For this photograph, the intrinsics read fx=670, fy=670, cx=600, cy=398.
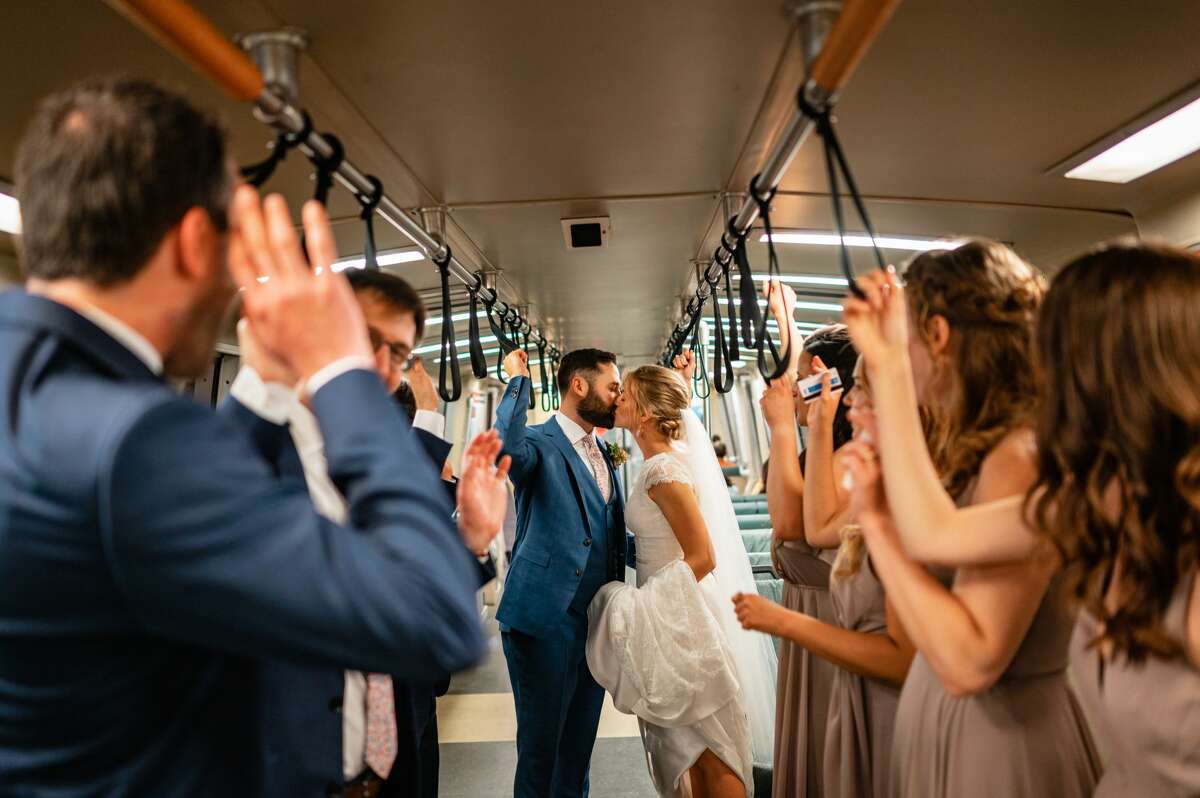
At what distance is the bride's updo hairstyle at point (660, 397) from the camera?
2867mm

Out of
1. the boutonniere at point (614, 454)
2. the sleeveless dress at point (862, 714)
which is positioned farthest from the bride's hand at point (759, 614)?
the boutonniere at point (614, 454)

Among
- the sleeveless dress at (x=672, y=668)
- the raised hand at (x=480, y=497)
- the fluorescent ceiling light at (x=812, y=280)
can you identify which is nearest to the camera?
the raised hand at (x=480, y=497)

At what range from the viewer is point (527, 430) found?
2.87m

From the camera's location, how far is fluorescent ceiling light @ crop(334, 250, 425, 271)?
3.01 meters

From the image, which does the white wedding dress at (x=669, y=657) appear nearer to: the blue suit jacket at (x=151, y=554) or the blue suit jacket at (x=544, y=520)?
the blue suit jacket at (x=544, y=520)

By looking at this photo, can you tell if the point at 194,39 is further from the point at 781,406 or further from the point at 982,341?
the point at 781,406

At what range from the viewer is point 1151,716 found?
0.93 meters

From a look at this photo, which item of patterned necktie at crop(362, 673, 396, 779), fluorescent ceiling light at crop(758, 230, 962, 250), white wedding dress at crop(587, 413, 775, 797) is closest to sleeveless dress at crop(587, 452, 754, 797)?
white wedding dress at crop(587, 413, 775, 797)

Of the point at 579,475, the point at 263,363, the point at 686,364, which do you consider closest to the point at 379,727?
the point at 263,363

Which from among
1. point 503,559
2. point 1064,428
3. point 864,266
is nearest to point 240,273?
point 1064,428

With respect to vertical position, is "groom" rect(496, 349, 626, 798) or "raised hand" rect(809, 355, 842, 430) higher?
"raised hand" rect(809, 355, 842, 430)

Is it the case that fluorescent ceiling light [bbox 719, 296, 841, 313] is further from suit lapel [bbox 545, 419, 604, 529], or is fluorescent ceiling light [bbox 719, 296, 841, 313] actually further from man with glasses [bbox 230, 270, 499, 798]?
man with glasses [bbox 230, 270, 499, 798]

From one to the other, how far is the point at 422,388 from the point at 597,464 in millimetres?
1176

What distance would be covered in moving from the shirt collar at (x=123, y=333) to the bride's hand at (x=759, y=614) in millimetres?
1330
